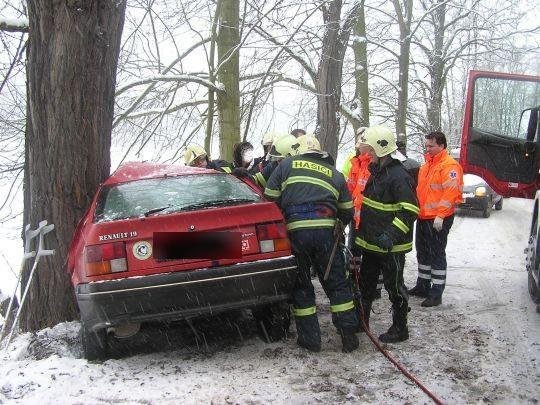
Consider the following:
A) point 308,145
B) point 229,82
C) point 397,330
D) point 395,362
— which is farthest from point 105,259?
point 229,82

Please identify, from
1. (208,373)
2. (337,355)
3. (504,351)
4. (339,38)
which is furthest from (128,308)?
(339,38)

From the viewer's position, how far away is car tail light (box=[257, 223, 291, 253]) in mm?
4246

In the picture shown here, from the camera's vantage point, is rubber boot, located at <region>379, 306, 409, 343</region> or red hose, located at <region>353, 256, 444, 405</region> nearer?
red hose, located at <region>353, 256, 444, 405</region>

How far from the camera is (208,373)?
3.99 meters

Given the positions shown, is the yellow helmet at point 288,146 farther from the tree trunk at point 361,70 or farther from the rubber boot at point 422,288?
the tree trunk at point 361,70

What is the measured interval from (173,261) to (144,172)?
1.54m

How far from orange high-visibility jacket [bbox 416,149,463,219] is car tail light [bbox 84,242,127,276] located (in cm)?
333

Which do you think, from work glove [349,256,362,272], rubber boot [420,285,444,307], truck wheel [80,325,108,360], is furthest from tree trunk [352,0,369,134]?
truck wheel [80,325,108,360]

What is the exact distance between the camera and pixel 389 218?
4.67 metres

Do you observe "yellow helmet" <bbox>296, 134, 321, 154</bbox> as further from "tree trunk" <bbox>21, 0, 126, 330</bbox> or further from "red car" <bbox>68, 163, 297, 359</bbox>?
"tree trunk" <bbox>21, 0, 126, 330</bbox>

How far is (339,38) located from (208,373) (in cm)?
602

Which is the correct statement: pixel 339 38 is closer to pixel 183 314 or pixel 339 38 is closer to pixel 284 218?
pixel 284 218

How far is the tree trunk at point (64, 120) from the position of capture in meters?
4.65

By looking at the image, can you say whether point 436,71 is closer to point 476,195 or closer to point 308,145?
point 476,195
